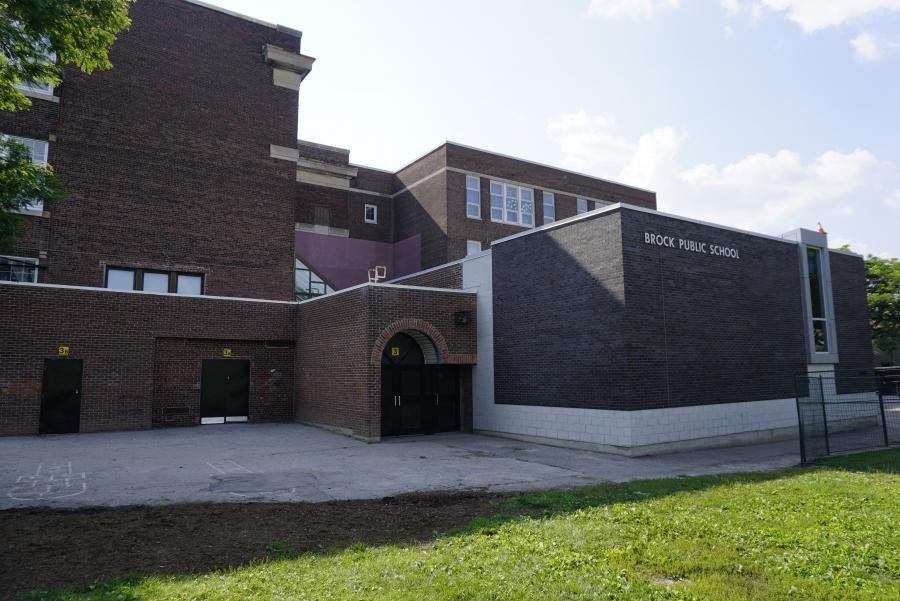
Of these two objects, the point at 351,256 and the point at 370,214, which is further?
the point at 370,214

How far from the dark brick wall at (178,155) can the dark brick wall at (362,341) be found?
232 inches

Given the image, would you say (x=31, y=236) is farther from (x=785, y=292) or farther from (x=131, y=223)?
(x=785, y=292)

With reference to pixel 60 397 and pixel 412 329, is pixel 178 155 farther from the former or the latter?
pixel 412 329

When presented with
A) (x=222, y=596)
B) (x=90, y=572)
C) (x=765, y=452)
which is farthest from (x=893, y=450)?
(x=90, y=572)

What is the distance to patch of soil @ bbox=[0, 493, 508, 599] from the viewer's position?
227 inches

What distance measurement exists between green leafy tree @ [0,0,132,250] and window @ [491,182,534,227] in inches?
1002

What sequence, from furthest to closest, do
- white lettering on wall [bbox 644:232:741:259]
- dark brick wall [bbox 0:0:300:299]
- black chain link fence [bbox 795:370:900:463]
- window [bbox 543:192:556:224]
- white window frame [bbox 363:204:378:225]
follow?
window [bbox 543:192:556:224]
white window frame [bbox 363:204:378:225]
dark brick wall [bbox 0:0:300:299]
white lettering on wall [bbox 644:232:741:259]
black chain link fence [bbox 795:370:900:463]

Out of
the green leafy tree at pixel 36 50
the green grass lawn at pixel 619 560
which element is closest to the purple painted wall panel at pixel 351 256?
the green leafy tree at pixel 36 50

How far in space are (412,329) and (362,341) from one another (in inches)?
61.4

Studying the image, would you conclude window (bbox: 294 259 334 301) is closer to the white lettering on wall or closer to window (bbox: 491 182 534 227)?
window (bbox: 491 182 534 227)

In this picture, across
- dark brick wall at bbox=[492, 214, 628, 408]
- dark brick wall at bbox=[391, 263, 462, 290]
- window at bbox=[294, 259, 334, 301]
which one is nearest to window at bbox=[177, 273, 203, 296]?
window at bbox=[294, 259, 334, 301]

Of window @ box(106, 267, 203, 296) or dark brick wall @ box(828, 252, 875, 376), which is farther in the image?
window @ box(106, 267, 203, 296)

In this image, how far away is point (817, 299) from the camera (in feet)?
66.5

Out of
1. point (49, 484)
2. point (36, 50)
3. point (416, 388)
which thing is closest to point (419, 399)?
point (416, 388)
